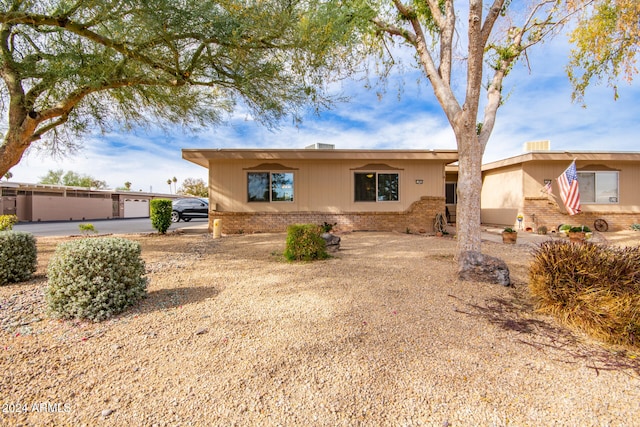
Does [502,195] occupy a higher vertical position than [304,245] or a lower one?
higher

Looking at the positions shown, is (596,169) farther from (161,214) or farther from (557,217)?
(161,214)

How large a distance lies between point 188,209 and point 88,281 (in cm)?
1743

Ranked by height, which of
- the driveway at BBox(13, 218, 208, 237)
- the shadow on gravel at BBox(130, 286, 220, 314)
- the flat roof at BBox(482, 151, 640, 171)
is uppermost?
the flat roof at BBox(482, 151, 640, 171)

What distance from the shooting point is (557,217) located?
11234 millimetres

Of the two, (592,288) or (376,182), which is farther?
(376,182)

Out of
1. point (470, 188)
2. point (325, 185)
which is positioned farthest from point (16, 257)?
point (325, 185)

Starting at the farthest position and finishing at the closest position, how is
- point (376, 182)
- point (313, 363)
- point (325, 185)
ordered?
point (376, 182) < point (325, 185) < point (313, 363)

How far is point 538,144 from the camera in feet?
41.1

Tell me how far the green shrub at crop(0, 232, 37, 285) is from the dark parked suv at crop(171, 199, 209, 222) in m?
15.0

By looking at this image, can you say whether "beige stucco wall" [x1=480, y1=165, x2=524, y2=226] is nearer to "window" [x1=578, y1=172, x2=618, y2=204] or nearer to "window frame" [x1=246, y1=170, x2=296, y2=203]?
"window" [x1=578, y1=172, x2=618, y2=204]

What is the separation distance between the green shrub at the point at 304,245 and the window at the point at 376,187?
5.70m

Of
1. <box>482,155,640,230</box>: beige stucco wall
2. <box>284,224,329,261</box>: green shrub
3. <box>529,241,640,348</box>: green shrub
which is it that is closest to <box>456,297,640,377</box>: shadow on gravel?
<box>529,241,640,348</box>: green shrub

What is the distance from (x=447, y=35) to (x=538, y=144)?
1010cm

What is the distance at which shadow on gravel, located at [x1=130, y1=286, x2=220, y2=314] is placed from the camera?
3.28 meters
